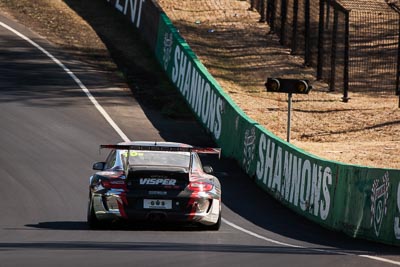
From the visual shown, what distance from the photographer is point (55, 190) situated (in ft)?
75.0

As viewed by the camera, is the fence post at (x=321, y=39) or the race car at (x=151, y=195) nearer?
the race car at (x=151, y=195)

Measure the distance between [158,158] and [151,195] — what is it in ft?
3.40

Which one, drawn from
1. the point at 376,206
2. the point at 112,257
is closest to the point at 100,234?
the point at 112,257

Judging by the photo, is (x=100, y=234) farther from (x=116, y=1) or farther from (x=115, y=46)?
(x=116, y=1)

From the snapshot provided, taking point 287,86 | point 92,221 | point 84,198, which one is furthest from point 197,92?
point 92,221

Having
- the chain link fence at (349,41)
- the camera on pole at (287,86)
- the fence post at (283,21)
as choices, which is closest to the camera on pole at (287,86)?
the camera on pole at (287,86)

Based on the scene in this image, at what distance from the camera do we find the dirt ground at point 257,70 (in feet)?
109

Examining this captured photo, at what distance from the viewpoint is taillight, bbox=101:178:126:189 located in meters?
17.7

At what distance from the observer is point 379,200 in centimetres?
1859

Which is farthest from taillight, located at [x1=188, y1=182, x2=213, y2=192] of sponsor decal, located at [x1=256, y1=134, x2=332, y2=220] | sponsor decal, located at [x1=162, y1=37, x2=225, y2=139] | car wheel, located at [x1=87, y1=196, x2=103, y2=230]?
sponsor decal, located at [x1=162, y1=37, x2=225, y2=139]

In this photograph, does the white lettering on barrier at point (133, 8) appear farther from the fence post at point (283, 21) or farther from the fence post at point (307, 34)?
the fence post at point (307, 34)

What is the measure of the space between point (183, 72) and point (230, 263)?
72.9ft

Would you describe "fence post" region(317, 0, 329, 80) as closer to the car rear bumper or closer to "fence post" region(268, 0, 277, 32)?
A: "fence post" region(268, 0, 277, 32)

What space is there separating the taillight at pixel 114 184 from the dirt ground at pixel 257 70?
12795 mm
